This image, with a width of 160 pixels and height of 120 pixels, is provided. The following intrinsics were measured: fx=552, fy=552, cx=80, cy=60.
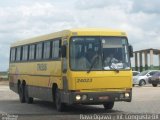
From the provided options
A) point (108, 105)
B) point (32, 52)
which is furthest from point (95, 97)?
point (32, 52)

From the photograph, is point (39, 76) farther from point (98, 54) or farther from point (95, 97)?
point (95, 97)

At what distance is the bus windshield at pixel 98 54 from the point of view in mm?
19125

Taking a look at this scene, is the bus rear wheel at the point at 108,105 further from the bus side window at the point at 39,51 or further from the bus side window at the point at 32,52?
the bus side window at the point at 32,52

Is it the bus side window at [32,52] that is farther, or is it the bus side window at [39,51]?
the bus side window at [32,52]

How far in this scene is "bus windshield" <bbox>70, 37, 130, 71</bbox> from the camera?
62.7 ft

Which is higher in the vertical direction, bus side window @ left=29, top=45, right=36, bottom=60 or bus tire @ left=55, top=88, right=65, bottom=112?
bus side window @ left=29, top=45, right=36, bottom=60

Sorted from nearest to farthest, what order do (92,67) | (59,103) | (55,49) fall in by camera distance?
(92,67), (59,103), (55,49)

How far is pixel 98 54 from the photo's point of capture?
63.2 feet

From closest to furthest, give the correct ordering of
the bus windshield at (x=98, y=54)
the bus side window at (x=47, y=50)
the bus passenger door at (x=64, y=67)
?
the bus windshield at (x=98, y=54) < the bus passenger door at (x=64, y=67) < the bus side window at (x=47, y=50)

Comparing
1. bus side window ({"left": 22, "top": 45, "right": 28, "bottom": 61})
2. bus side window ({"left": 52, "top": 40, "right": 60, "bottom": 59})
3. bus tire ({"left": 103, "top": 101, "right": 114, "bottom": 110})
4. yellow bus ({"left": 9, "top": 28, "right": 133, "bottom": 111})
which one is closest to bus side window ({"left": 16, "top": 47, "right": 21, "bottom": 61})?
bus side window ({"left": 22, "top": 45, "right": 28, "bottom": 61})

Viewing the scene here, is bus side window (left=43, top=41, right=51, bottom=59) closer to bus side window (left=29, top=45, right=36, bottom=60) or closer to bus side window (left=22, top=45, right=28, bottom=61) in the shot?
bus side window (left=29, top=45, right=36, bottom=60)

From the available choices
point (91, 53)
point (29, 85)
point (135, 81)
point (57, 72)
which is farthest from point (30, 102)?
point (135, 81)

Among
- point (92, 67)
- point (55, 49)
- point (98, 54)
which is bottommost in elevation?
point (92, 67)

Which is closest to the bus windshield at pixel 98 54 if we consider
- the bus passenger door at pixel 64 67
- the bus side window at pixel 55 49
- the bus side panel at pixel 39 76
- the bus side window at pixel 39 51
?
the bus passenger door at pixel 64 67
